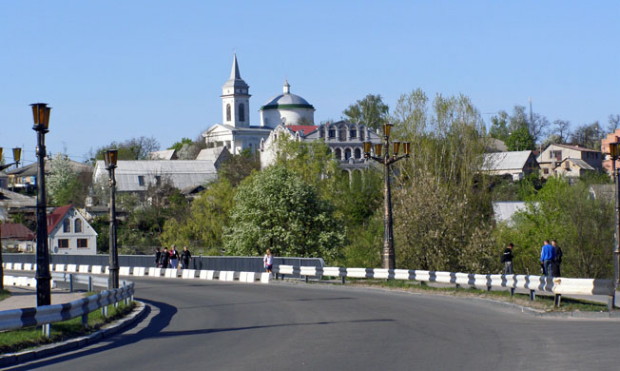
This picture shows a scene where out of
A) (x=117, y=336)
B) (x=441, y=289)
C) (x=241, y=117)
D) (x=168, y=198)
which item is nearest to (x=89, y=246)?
(x=168, y=198)

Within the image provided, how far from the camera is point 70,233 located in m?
95.6

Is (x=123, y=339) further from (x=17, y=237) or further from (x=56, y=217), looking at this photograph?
(x=17, y=237)

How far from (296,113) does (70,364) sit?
180 metres

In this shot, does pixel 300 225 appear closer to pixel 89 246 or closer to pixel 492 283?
pixel 492 283

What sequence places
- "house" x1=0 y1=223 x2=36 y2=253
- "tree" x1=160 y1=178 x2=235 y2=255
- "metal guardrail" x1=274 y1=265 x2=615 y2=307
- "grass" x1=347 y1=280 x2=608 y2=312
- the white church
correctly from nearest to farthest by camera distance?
"metal guardrail" x1=274 y1=265 x2=615 y2=307, "grass" x1=347 y1=280 x2=608 y2=312, "tree" x1=160 y1=178 x2=235 y2=255, "house" x1=0 y1=223 x2=36 y2=253, the white church

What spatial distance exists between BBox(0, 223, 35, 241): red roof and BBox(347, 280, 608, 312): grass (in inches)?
2586

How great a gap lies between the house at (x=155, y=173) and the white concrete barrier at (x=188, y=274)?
80.3 m

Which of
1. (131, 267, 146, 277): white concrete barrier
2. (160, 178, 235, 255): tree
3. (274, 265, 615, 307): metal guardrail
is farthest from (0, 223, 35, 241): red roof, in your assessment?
(274, 265, 615, 307): metal guardrail

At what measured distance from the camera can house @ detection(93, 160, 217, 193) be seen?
135 metres

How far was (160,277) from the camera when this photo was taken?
5175cm

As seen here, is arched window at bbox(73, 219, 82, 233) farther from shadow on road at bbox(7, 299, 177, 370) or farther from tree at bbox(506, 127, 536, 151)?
tree at bbox(506, 127, 536, 151)

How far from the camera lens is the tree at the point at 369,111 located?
6206 inches

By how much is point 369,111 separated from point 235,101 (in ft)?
151

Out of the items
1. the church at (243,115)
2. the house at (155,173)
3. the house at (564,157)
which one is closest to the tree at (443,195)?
the house at (155,173)
